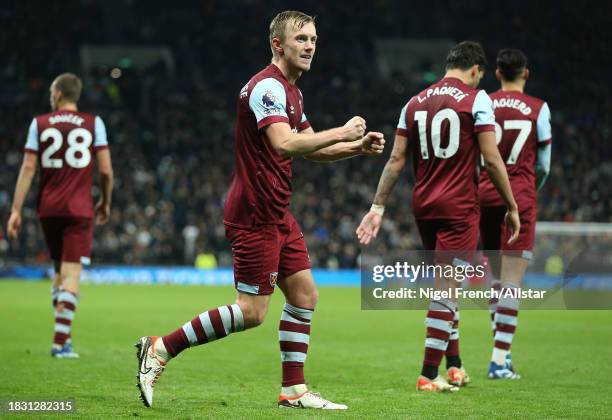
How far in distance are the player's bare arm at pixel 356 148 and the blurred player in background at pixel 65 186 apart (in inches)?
145

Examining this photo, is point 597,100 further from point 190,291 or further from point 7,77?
point 7,77

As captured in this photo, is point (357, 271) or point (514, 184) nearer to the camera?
point (514, 184)

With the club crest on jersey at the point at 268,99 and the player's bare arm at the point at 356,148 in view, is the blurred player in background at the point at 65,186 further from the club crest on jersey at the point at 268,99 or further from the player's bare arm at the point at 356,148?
the club crest on jersey at the point at 268,99

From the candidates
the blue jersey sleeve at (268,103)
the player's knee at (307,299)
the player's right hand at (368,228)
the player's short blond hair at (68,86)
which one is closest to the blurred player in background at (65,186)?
the player's short blond hair at (68,86)

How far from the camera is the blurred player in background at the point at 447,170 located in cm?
704

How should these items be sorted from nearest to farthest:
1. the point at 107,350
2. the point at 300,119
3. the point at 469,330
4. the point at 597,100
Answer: the point at 300,119
the point at 107,350
the point at 469,330
the point at 597,100

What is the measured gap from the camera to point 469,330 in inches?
500

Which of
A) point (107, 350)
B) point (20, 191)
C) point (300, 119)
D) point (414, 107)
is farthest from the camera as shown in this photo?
point (107, 350)

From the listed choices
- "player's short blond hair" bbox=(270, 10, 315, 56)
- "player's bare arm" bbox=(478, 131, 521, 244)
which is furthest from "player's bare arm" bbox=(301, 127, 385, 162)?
"player's bare arm" bbox=(478, 131, 521, 244)

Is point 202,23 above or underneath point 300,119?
above

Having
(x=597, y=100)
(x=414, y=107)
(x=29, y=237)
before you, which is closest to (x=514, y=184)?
(x=414, y=107)

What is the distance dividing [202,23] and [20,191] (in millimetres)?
31305

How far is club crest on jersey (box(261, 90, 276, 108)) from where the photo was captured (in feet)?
18.7

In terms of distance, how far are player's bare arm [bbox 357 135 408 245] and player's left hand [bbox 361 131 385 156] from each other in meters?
1.26
